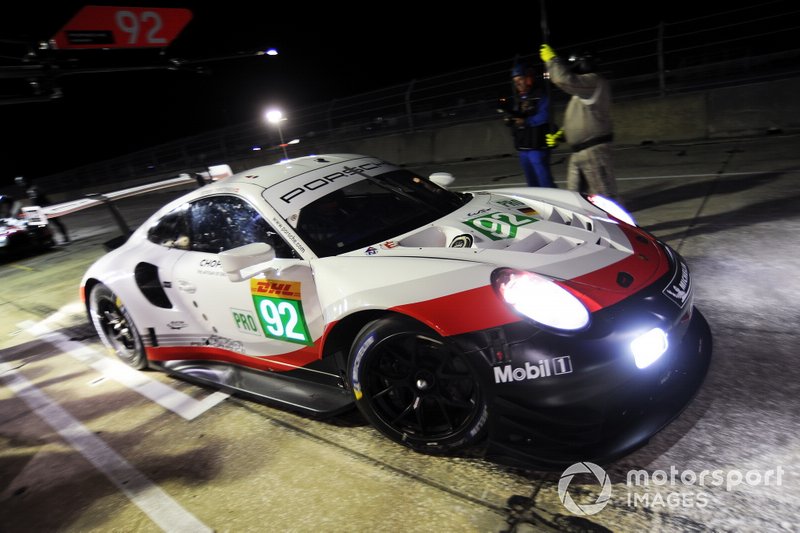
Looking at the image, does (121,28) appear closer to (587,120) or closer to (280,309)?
(587,120)

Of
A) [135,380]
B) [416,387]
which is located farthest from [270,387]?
[135,380]

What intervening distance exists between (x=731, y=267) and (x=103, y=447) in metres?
4.54

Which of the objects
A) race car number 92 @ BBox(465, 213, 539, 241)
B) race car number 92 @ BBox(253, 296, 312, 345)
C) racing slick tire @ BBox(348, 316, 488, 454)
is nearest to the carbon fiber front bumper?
racing slick tire @ BBox(348, 316, 488, 454)

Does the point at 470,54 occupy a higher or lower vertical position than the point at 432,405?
higher

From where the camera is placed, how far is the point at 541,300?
86.0 inches

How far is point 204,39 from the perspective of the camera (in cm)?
3144

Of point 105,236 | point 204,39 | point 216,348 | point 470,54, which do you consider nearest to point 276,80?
point 204,39

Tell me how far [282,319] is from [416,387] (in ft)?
2.95

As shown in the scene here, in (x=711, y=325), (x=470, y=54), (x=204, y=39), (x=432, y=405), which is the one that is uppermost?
(x=204, y=39)

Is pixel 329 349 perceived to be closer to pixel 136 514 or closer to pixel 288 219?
pixel 288 219

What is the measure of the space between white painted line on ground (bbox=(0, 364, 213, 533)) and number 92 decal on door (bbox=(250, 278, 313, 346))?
0.96 m

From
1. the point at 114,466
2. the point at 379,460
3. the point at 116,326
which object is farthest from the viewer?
the point at 116,326

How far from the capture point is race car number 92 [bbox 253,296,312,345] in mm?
2803

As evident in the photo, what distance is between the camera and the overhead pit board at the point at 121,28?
432 inches
